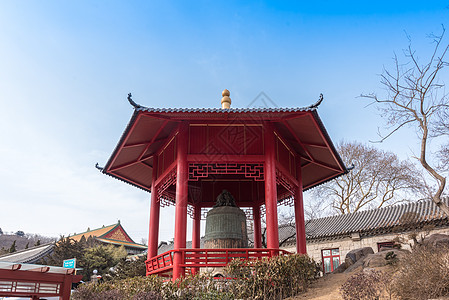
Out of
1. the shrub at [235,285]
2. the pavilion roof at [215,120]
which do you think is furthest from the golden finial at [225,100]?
the shrub at [235,285]

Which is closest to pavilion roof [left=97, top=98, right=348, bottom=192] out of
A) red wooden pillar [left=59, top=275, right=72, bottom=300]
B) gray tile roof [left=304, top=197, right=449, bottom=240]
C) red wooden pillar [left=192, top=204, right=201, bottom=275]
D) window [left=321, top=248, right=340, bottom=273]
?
red wooden pillar [left=192, top=204, right=201, bottom=275]

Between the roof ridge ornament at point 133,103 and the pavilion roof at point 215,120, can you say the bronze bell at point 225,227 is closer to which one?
the pavilion roof at point 215,120

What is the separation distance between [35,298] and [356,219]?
756 inches

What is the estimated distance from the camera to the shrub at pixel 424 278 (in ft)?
23.1

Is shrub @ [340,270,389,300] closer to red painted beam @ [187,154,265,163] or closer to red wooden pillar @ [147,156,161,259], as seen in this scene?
red painted beam @ [187,154,265,163]

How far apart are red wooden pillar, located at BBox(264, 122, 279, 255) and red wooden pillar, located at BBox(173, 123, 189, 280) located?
2448 mm

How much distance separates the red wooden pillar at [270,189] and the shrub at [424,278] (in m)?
3.57

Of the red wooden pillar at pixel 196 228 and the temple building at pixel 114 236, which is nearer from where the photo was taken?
the red wooden pillar at pixel 196 228

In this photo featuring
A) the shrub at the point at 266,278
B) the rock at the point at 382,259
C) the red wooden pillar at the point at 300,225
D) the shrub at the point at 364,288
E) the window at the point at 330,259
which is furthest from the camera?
the window at the point at 330,259

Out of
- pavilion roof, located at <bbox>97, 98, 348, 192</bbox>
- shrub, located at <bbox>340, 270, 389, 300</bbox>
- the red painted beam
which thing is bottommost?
shrub, located at <bbox>340, 270, 389, 300</bbox>

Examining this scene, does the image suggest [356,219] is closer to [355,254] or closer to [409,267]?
[355,254]

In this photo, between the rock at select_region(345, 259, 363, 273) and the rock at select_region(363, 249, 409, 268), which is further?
the rock at select_region(345, 259, 363, 273)

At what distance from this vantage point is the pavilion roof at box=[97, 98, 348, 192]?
10.9 metres

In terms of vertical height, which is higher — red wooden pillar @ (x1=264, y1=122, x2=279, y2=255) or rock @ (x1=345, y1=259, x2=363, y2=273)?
red wooden pillar @ (x1=264, y1=122, x2=279, y2=255)
